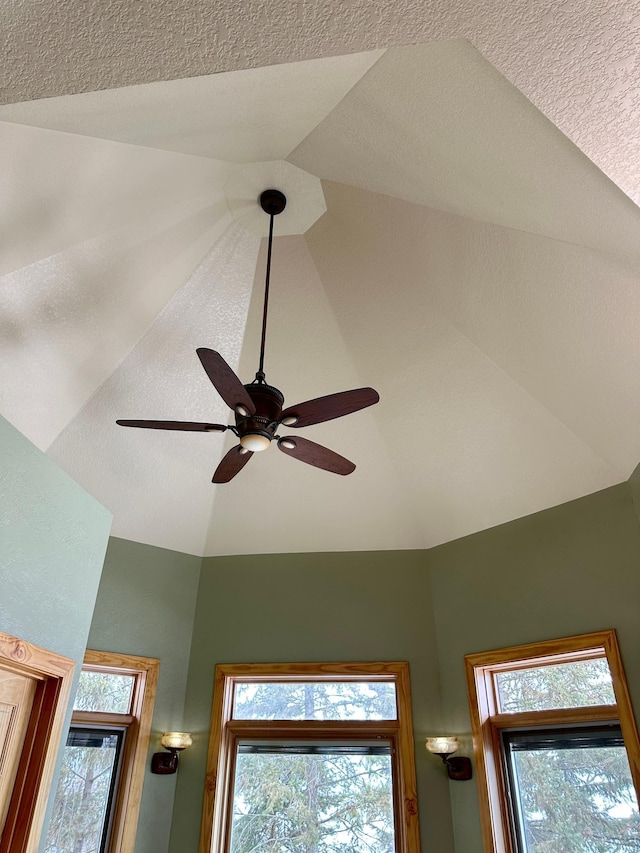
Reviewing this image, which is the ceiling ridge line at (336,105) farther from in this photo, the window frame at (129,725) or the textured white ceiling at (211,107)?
the window frame at (129,725)

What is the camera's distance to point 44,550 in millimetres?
2619

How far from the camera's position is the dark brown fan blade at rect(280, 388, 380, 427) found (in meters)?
2.71

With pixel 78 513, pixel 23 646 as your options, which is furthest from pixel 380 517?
pixel 23 646

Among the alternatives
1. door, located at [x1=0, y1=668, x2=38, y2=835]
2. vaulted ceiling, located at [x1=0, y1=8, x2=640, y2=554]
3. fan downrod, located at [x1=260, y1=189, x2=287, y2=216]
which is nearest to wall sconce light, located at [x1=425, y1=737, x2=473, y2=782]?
vaulted ceiling, located at [x1=0, y1=8, x2=640, y2=554]

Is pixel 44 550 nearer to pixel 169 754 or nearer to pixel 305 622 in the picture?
pixel 169 754

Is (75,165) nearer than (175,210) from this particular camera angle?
Yes

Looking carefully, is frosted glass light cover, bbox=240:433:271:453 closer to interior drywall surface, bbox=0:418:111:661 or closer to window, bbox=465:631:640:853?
interior drywall surface, bbox=0:418:111:661

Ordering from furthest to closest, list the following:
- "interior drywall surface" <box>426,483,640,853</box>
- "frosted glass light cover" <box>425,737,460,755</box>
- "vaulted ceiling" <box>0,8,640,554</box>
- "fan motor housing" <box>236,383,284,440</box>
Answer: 1. "frosted glass light cover" <box>425,737,460,755</box>
2. "interior drywall surface" <box>426,483,640,853</box>
3. "fan motor housing" <box>236,383,284,440</box>
4. "vaulted ceiling" <box>0,8,640,554</box>

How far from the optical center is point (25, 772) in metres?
2.47

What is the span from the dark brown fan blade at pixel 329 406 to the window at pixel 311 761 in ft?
7.57

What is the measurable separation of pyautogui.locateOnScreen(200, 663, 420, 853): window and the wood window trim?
1.48 feet

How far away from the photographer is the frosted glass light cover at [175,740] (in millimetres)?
4145

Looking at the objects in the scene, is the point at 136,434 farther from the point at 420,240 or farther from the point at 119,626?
the point at 420,240

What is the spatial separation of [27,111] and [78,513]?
170 cm
